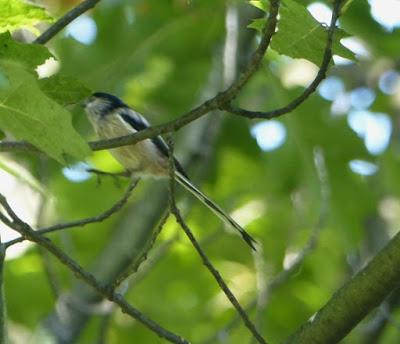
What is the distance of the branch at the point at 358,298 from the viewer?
300 centimetres

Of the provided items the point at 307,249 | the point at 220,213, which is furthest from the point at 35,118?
the point at 307,249

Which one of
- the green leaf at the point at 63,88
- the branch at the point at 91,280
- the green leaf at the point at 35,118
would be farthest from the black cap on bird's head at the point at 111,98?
→ the green leaf at the point at 35,118

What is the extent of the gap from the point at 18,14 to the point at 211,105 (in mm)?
630

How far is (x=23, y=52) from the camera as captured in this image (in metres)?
→ 2.91

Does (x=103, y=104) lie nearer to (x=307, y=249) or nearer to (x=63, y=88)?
(x=307, y=249)

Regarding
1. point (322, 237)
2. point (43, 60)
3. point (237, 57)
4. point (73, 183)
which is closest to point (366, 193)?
point (237, 57)

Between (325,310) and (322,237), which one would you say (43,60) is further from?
(322,237)

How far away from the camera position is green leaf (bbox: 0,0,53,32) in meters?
3.04

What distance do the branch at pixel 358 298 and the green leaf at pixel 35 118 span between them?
91 cm

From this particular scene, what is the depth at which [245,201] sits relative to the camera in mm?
7434

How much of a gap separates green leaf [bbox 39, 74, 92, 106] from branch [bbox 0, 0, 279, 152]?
0.61ft

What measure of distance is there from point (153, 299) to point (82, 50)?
181 centimetres

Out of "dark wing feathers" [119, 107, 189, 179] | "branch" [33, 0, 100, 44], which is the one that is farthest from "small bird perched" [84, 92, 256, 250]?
"branch" [33, 0, 100, 44]

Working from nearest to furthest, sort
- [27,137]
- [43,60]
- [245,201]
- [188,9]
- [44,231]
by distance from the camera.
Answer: [27,137], [43,60], [44,231], [188,9], [245,201]
